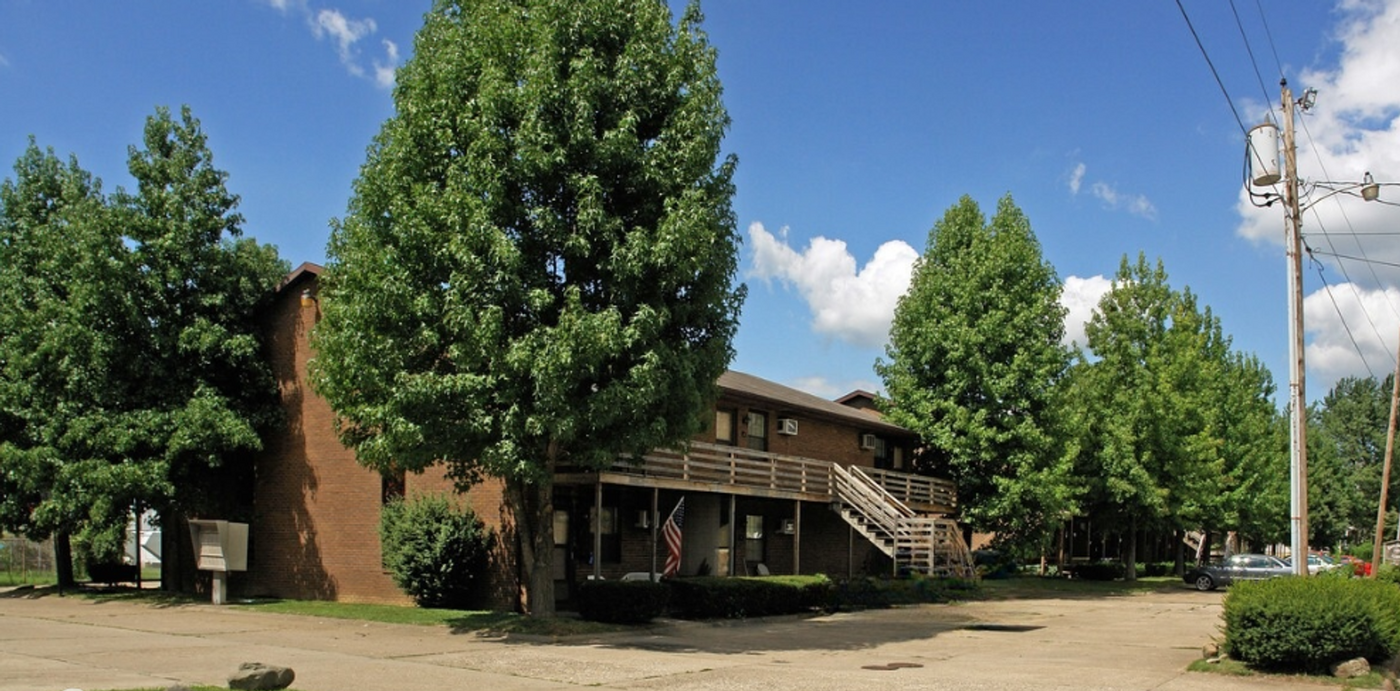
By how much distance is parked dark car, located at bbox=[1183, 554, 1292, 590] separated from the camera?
40656 mm

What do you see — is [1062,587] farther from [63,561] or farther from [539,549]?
[63,561]

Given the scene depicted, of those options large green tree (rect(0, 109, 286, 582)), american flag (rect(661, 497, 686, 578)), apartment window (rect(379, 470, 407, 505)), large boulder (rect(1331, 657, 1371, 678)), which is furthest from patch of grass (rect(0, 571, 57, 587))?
large boulder (rect(1331, 657, 1371, 678))

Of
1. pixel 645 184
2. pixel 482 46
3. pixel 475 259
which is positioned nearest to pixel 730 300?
pixel 645 184

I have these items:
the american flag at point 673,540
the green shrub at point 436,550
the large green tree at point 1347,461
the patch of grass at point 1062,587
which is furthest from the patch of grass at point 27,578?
the large green tree at point 1347,461

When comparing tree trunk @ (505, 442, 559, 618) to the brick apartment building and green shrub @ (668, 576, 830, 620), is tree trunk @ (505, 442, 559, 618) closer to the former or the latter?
the brick apartment building

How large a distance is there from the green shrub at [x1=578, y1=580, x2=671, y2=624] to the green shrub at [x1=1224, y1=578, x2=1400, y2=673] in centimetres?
1027

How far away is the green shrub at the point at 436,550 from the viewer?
23094 mm

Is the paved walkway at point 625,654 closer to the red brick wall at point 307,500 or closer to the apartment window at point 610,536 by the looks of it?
the red brick wall at point 307,500

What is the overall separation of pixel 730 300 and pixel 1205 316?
36.3m

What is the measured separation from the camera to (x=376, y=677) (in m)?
13.7

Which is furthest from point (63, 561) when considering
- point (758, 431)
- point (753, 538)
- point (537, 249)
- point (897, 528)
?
point (897, 528)

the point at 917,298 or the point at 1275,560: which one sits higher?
the point at 917,298

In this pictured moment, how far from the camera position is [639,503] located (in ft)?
86.9

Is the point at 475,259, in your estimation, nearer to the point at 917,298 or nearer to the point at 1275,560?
the point at 917,298
